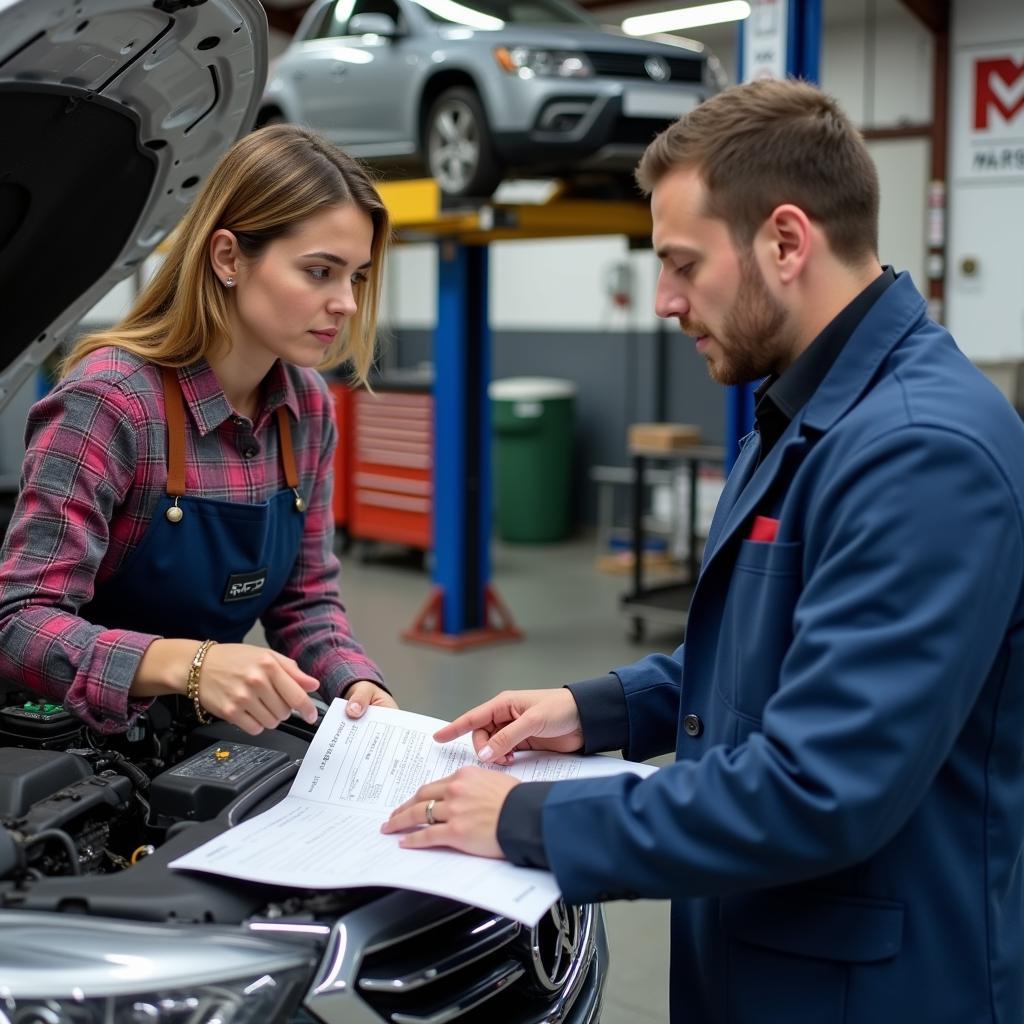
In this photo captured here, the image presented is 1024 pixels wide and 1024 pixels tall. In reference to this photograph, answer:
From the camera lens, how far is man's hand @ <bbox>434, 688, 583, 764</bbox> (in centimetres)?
145

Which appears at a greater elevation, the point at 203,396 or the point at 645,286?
the point at 645,286

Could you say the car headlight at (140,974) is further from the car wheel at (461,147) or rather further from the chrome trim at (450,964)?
the car wheel at (461,147)

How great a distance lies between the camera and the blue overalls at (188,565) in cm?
171

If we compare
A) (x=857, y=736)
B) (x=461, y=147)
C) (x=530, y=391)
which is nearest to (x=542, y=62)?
(x=461, y=147)

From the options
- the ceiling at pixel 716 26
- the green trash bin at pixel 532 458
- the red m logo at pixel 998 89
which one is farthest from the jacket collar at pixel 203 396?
the red m logo at pixel 998 89

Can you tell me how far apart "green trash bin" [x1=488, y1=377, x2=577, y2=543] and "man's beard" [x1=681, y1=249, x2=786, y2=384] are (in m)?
7.12

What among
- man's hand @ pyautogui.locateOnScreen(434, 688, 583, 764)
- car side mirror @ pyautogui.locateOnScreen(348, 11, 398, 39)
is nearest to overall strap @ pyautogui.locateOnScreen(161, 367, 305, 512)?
man's hand @ pyautogui.locateOnScreen(434, 688, 583, 764)

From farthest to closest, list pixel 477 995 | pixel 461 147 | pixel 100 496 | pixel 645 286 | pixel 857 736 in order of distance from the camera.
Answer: pixel 645 286
pixel 461 147
pixel 100 496
pixel 477 995
pixel 857 736

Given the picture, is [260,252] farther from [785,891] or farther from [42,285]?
[785,891]

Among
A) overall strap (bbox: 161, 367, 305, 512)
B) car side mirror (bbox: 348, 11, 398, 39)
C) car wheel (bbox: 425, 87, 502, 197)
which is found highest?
car side mirror (bbox: 348, 11, 398, 39)

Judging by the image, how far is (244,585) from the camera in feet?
5.92

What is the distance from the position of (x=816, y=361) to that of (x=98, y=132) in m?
1.06

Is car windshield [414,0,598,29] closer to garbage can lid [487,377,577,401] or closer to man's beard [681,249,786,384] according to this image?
garbage can lid [487,377,577,401]

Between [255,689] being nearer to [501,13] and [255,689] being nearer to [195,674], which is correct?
[195,674]
